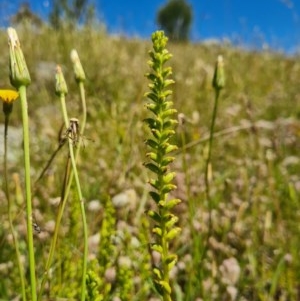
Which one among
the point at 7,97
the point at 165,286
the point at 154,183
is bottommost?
the point at 165,286

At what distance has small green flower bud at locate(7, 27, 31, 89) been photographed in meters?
0.61

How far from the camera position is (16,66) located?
0.62 metres

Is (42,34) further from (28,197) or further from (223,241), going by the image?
(28,197)

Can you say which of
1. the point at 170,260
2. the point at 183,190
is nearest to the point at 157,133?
the point at 170,260

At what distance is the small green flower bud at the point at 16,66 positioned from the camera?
2.01 ft

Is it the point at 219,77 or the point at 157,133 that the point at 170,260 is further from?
the point at 219,77

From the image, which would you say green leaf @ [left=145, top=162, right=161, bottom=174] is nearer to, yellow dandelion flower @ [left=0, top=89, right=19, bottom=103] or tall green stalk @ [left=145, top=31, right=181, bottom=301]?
tall green stalk @ [left=145, top=31, right=181, bottom=301]

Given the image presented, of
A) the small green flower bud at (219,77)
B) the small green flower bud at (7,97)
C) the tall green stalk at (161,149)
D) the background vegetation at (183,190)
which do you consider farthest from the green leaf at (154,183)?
the small green flower bud at (219,77)

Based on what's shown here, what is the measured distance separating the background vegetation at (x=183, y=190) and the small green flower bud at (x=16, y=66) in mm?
246

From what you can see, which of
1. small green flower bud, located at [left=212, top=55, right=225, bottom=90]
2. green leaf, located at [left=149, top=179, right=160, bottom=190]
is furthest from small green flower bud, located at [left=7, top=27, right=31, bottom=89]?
small green flower bud, located at [left=212, top=55, right=225, bottom=90]

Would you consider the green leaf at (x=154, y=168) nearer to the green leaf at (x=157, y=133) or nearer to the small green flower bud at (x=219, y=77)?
the green leaf at (x=157, y=133)

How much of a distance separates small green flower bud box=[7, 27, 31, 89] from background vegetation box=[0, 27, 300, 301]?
9.7 inches

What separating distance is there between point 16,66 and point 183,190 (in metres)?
1.06

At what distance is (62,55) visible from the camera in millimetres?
4922
